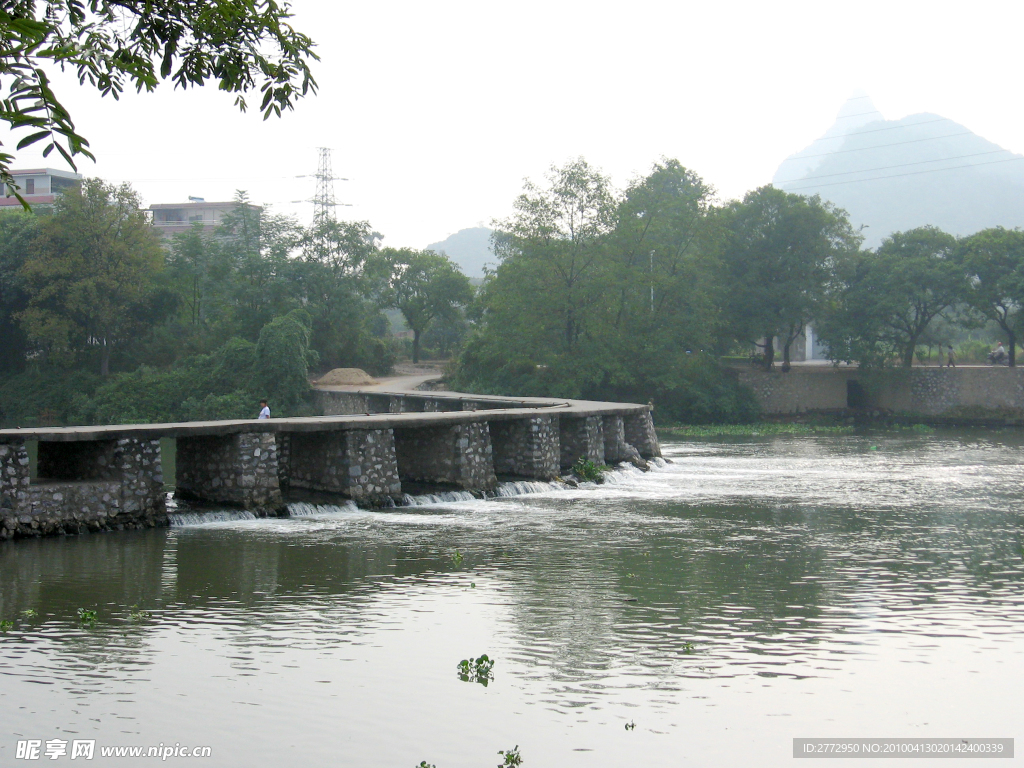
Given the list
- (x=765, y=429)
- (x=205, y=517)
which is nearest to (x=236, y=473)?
(x=205, y=517)

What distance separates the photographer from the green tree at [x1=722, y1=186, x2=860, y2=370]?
51.1 m

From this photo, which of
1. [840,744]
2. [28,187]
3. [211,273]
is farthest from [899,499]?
[28,187]

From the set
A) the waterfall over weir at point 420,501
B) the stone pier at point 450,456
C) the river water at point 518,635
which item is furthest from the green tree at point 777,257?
the river water at point 518,635

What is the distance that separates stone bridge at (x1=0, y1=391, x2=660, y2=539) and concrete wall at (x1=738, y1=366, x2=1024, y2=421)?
27.9 m

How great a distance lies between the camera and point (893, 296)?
49375 mm

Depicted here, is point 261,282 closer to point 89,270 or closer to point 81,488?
point 89,270

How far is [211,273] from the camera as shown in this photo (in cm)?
5719

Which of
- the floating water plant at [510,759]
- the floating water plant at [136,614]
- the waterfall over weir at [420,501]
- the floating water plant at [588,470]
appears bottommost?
the floating water plant at [510,759]

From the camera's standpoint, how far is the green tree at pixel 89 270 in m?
49.9

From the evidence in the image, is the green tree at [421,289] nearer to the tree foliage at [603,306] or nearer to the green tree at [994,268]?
the tree foliage at [603,306]

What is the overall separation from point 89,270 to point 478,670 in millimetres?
48298

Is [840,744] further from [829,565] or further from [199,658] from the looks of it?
[829,565]

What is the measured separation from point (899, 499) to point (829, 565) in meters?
7.96

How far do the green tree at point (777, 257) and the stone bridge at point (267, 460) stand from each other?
26.8 meters
